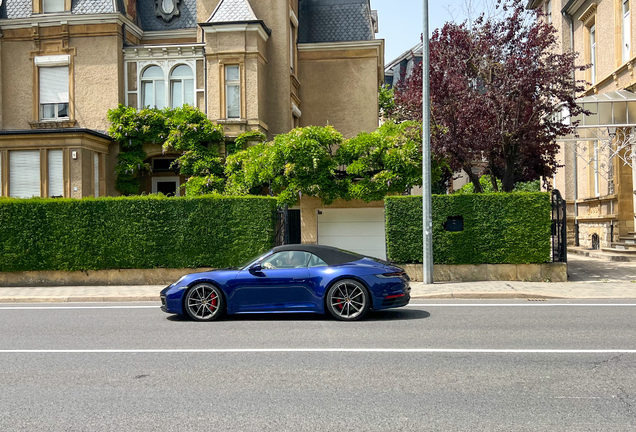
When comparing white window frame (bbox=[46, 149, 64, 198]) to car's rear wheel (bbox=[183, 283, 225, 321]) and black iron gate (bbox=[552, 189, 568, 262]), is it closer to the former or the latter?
car's rear wheel (bbox=[183, 283, 225, 321])

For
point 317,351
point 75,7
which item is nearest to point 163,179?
point 75,7

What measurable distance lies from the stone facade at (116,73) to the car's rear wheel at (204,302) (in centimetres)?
1431

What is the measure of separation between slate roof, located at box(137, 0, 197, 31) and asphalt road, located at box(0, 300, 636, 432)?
19.6 meters

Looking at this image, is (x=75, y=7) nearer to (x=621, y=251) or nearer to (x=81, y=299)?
(x=81, y=299)

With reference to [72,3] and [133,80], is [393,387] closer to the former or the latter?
[133,80]

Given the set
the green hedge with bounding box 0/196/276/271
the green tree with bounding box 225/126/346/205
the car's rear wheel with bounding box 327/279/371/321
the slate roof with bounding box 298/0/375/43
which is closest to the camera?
the car's rear wheel with bounding box 327/279/371/321

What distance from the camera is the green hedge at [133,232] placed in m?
18.0

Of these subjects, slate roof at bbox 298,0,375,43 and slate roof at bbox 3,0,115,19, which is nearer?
slate roof at bbox 3,0,115,19

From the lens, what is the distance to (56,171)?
24.1 metres

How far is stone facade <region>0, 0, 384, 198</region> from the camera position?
2419 centimetres

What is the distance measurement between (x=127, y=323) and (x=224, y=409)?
5.98 metres

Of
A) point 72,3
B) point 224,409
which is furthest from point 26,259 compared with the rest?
point 224,409

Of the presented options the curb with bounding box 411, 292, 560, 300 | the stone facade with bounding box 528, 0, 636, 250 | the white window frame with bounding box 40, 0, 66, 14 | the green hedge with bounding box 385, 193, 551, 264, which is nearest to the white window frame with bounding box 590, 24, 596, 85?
the stone facade with bounding box 528, 0, 636, 250

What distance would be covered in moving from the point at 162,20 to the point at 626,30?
61.5 feet
